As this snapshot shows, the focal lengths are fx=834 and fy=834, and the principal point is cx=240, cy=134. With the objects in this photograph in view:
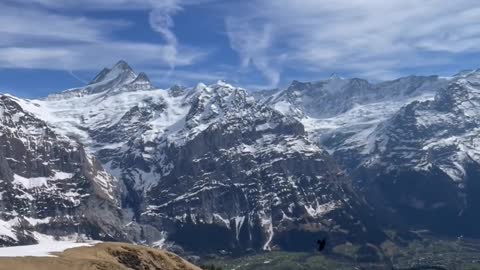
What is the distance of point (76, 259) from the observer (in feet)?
606

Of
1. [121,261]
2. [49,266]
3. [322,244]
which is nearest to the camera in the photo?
[322,244]

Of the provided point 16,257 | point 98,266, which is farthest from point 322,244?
point 16,257

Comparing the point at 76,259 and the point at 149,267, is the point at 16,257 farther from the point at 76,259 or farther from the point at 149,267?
the point at 149,267

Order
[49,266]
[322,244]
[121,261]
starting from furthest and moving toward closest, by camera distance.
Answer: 1. [121,261]
2. [49,266]
3. [322,244]

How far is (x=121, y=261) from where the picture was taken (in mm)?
196375

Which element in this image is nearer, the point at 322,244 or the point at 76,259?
the point at 322,244

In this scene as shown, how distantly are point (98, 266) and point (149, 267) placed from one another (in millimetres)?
22014

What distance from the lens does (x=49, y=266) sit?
17625cm

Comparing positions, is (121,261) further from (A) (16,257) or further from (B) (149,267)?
(A) (16,257)

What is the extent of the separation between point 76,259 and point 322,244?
64.6m

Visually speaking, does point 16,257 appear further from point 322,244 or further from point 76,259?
point 322,244

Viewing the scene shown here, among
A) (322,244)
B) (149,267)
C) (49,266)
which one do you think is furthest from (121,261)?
(322,244)

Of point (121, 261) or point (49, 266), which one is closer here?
point (49, 266)

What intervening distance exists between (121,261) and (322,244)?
6718 centimetres
